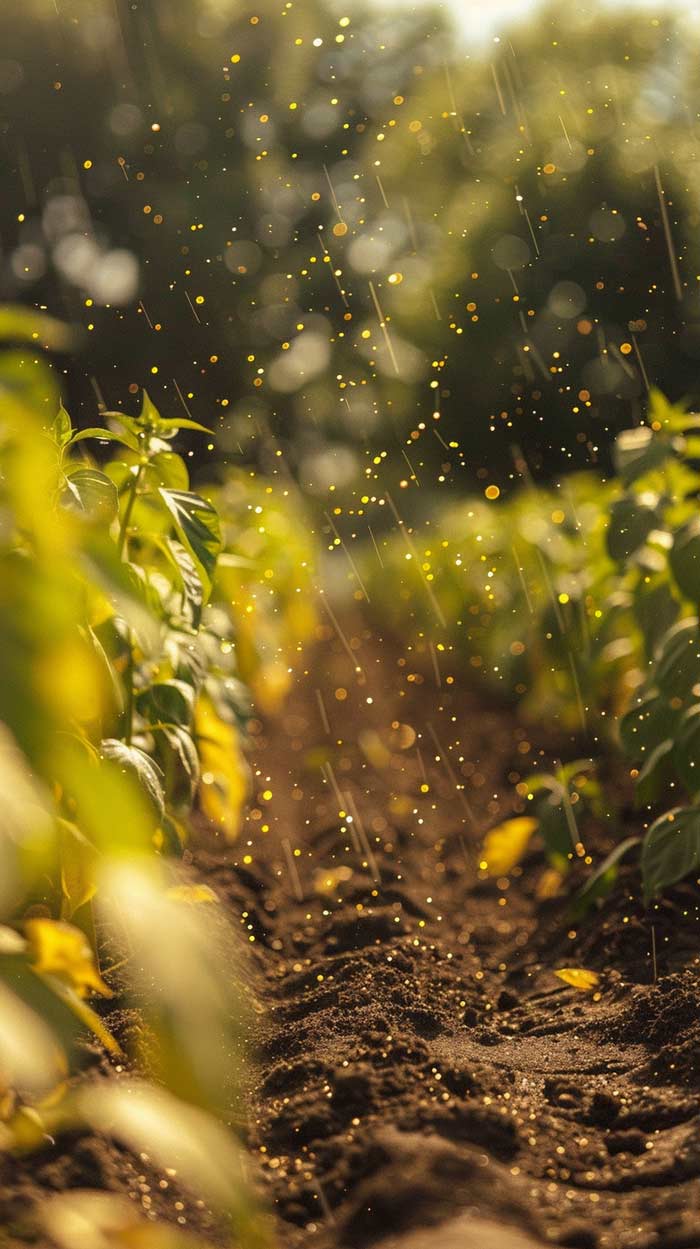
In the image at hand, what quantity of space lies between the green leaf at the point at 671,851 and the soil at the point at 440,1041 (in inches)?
8.0

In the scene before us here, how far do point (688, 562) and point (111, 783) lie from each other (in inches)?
75.2

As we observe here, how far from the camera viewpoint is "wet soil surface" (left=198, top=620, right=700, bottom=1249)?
1.37 meters

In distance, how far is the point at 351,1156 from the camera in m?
1.47

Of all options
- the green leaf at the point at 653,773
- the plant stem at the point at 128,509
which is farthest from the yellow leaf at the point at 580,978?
the plant stem at the point at 128,509

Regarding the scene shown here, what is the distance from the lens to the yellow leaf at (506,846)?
360 cm

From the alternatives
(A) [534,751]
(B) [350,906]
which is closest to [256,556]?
(A) [534,751]

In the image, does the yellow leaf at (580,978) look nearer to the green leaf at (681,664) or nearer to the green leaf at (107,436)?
the green leaf at (681,664)

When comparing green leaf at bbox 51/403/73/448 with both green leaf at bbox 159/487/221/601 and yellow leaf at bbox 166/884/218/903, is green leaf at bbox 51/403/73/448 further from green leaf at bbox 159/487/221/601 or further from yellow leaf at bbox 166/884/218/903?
yellow leaf at bbox 166/884/218/903

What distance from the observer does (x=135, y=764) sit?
5.96ft

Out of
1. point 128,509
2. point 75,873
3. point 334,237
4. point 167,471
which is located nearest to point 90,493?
point 128,509

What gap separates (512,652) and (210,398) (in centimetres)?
1601

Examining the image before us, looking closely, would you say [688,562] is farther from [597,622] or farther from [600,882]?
[597,622]

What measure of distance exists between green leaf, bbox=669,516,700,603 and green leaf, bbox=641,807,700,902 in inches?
16.8

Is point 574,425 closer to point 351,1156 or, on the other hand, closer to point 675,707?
point 675,707
